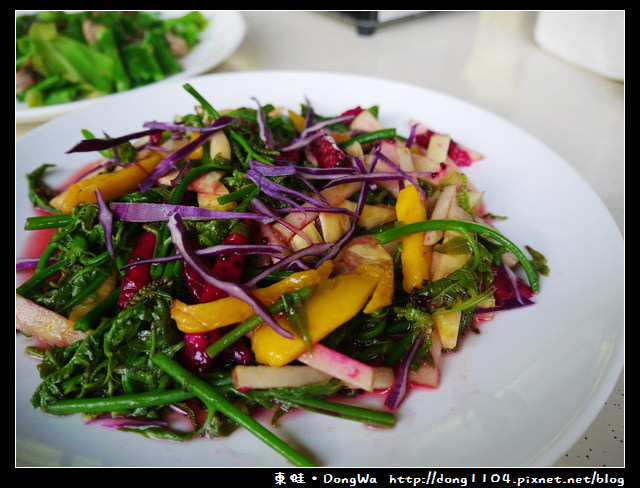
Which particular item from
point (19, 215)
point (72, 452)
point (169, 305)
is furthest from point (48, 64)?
point (72, 452)

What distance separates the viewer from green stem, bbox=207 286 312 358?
5.51 feet

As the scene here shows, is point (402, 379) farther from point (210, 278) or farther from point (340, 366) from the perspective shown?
point (210, 278)

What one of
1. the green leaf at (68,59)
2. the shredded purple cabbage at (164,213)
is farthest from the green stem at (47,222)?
the green leaf at (68,59)

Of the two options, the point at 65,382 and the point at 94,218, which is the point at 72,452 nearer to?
the point at 65,382

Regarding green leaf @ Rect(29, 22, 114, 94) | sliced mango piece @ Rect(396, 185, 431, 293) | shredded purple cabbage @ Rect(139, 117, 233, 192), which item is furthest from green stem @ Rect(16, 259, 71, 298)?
green leaf @ Rect(29, 22, 114, 94)

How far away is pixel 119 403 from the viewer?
165 cm

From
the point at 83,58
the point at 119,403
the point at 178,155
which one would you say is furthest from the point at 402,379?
the point at 83,58

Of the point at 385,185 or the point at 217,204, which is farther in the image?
the point at 385,185

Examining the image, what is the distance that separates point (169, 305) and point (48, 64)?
2.84 m

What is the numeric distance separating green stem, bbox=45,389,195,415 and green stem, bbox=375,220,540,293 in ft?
3.07

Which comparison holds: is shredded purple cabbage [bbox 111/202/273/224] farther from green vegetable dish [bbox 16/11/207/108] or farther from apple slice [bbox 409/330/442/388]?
green vegetable dish [bbox 16/11/207/108]

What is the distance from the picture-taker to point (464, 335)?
6.26ft

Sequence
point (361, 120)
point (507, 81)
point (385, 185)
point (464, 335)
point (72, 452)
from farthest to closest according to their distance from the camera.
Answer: point (507, 81), point (361, 120), point (385, 185), point (464, 335), point (72, 452)

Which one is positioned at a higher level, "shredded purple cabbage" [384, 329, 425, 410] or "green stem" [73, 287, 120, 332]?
"green stem" [73, 287, 120, 332]
